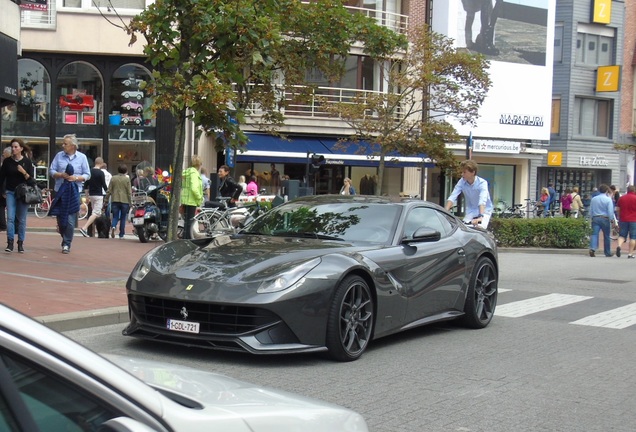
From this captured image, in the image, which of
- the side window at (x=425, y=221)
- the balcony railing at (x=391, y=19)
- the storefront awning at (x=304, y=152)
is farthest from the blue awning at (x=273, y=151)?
the side window at (x=425, y=221)

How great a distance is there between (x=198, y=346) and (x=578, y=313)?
5.89 metres

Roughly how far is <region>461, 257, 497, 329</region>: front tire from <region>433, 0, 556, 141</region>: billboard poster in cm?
3212

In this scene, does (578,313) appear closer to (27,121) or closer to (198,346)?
(198,346)

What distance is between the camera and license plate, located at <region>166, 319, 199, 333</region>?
6973 mm

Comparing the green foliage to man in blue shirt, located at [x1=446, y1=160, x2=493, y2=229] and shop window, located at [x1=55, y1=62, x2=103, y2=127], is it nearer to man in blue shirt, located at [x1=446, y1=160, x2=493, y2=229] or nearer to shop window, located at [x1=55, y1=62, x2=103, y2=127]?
man in blue shirt, located at [x1=446, y1=160, x2=493, y2=229]

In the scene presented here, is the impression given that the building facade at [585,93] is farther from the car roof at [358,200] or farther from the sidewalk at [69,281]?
the car roof at [358,200]

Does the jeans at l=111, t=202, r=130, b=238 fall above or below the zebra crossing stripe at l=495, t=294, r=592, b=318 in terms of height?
above

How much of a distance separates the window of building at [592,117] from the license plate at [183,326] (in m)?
40.8

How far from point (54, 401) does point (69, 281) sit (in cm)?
947

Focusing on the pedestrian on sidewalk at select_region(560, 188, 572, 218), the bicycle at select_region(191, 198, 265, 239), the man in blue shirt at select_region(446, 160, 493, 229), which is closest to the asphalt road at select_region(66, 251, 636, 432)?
the man in blue shirt at select_region(446, 160, 493, 229)

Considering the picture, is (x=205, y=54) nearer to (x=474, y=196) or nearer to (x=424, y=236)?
(x=474, y=196)

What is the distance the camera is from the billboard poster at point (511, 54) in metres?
41.3

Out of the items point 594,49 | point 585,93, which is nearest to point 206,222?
point 585,93

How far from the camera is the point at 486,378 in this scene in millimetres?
7062
